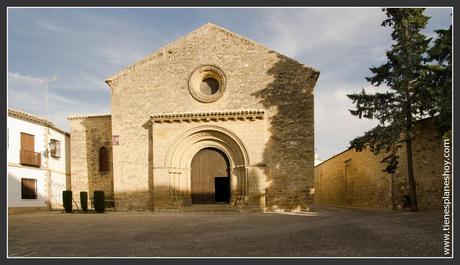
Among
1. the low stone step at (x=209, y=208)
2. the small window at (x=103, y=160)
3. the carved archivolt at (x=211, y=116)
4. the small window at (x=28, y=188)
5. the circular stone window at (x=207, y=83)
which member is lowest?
the low stone step at (x=209, y=208)

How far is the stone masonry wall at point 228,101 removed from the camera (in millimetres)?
15484

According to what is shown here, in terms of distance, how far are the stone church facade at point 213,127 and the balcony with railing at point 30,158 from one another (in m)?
4.52

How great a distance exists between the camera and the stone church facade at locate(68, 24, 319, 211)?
610 inches

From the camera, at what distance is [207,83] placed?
1717 centimetres

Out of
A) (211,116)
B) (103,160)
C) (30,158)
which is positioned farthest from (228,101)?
(30,158)

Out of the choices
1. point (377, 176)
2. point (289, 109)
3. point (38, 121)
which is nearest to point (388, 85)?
point (289, 109)

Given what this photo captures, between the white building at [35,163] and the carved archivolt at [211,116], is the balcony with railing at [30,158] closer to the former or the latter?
the white building at [35,163]

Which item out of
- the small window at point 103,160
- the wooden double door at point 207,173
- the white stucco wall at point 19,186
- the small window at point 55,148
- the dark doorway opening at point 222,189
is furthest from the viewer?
the small window at point 55,148

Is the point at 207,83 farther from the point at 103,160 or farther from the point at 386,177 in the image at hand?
the point at 386,177

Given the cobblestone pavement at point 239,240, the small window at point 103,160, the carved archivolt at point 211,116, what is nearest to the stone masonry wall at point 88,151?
the small window at point 103,160

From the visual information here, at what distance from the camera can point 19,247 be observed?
24.1 ft

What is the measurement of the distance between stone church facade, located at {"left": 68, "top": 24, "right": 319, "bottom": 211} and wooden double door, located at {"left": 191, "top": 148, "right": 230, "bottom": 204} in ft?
0.14

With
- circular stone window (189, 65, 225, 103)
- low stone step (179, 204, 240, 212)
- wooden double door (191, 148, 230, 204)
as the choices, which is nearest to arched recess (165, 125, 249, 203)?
wooden double door (191, 148, 230, 204)

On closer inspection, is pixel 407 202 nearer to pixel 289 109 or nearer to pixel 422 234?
pixel 289 109
